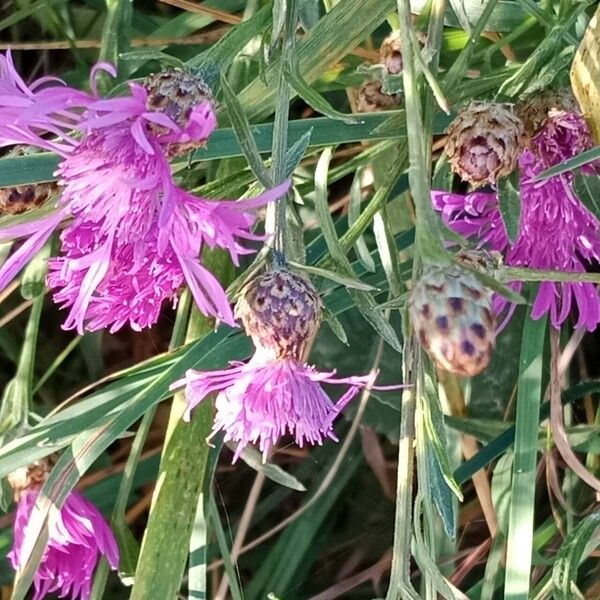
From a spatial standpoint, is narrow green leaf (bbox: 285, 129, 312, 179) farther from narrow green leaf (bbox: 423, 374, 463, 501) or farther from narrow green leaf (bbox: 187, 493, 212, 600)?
narrow green leaf (bbox: 187, 493, 212, 600)

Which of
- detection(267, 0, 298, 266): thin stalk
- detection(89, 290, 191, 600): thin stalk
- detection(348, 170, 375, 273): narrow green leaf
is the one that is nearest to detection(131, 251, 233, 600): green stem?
detection(89, 290, 191, 600): thin stalk

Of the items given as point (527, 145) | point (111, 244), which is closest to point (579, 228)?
point (527, 145)

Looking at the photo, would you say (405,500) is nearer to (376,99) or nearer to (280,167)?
(280,167)

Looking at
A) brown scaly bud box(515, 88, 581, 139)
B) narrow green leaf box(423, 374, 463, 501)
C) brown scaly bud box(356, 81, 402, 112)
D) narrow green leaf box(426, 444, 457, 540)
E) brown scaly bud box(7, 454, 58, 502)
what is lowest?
brown scaly bud box(7, 454, 58, 502)

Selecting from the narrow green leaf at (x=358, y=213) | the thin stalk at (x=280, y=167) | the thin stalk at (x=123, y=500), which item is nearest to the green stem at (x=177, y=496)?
the thin stalk at (x=123, y=500)

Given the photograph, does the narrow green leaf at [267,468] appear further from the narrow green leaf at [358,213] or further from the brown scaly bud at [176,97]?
the brown scaly bud at [176,97]

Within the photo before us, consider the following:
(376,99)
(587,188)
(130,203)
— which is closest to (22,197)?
(130,203)
